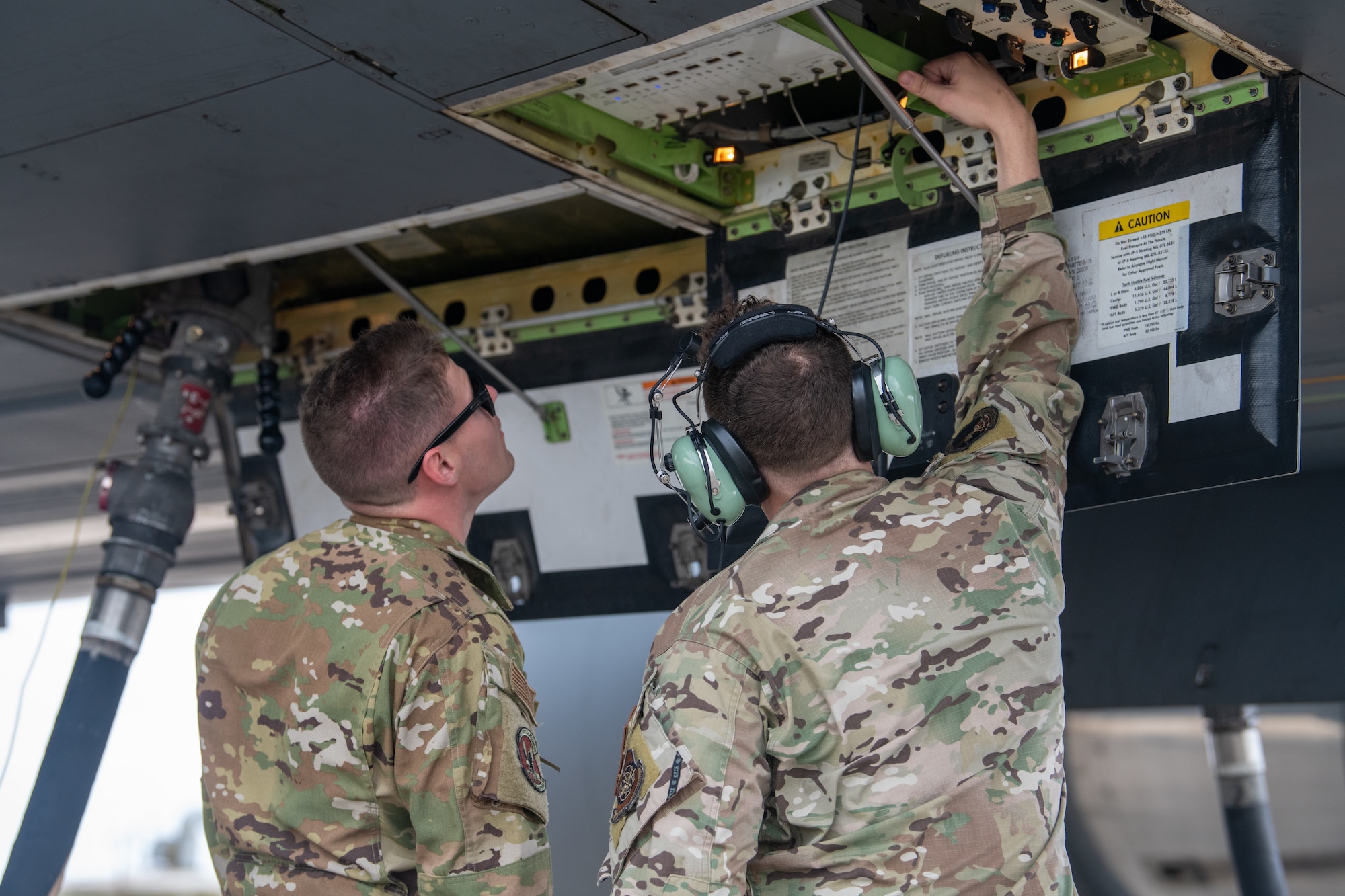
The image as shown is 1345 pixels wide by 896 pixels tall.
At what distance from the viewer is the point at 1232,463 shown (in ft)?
6.95

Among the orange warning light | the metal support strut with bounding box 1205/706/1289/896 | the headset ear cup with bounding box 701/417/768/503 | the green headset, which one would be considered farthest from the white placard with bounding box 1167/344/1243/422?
the metal support strut with bounding box 1205/706/1289/896

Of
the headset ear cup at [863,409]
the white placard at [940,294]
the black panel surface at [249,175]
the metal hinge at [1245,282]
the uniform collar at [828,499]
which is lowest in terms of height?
the uniform collar at [828,499]

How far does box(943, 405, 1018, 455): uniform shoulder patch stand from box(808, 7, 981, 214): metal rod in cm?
48

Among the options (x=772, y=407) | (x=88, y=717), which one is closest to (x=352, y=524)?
(x=772, y=407)

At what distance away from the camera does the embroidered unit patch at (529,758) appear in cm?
196

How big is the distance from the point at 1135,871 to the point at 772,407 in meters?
9.28

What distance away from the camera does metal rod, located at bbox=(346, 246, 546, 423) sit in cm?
313

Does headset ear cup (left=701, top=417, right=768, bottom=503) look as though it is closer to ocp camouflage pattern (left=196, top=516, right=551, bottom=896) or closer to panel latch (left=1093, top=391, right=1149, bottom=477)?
ocp camouflage pattern (left=196, top=516, right=551, bottom=896)

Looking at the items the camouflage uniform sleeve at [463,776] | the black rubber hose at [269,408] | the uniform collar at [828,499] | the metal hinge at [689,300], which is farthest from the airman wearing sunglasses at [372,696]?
the black rubber hose at [269,408]

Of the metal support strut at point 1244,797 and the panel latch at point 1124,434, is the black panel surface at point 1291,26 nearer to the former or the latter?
the panel latch at point 1124,434

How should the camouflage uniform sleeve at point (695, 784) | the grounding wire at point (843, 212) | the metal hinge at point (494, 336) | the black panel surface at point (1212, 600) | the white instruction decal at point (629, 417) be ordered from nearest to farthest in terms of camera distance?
1. the camouflage uniform sleeve at point (695, 784)
2. the grounding wire at point (843, 212)
3. the white instruction decal at point (629, 417)
4. the metal hinge at point (494, 336)
5. the black panel surface at point (1212, 600)

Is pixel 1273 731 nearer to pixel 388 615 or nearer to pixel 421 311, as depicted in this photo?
pixel 421 311

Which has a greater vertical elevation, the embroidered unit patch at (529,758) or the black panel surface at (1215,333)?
the black panel surface at (1215,333)

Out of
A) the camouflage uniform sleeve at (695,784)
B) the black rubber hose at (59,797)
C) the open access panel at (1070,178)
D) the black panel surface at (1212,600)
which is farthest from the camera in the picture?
the black panel surface at (1212,600)
